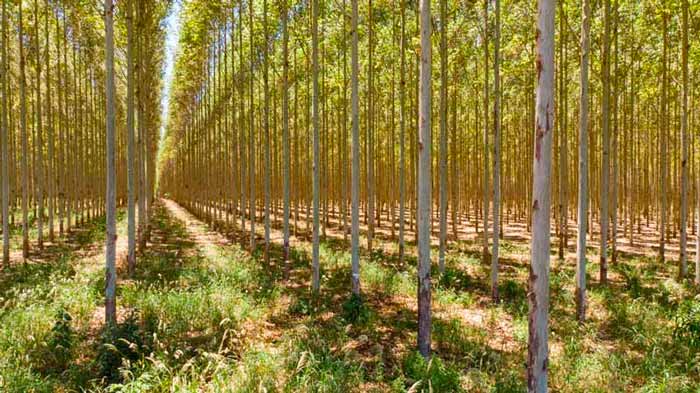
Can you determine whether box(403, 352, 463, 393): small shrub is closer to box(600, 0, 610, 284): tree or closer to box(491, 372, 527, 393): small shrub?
box(491, 372, 527, 393): small shrub

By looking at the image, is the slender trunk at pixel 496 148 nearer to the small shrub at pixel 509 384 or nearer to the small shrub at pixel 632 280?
the small shrub at pixel 632 280

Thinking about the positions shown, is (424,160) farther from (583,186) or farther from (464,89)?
(464,89)

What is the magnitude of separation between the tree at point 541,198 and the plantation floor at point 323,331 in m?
1.23

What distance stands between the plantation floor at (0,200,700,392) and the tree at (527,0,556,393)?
1232 millimetres

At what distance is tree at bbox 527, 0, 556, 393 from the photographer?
388 cm

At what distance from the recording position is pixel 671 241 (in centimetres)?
1736

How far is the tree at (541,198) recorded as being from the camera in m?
3.88

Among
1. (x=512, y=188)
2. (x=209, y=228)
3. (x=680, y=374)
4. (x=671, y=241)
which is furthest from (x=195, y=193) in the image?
(x=680, y=374)

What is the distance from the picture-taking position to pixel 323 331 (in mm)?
6992

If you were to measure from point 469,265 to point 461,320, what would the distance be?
4.38 metres

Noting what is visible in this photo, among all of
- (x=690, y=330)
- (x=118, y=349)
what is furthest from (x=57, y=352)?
(x=690, y=330)

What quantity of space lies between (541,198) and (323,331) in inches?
169

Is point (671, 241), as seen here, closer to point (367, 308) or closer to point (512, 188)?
point (512, 188)

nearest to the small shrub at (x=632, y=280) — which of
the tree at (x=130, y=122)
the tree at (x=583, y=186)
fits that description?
the tree at (x=583, y=186)
